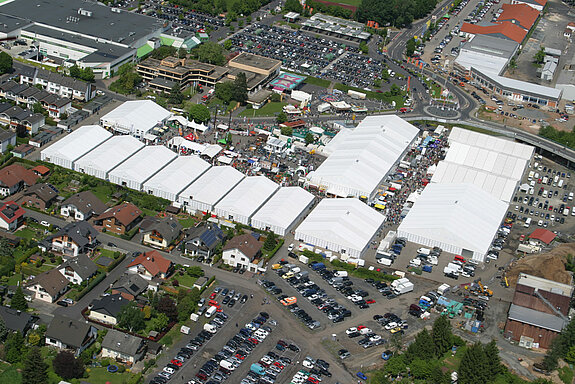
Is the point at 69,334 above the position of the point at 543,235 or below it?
above

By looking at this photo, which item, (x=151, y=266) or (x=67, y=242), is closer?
(x=151, y=266)

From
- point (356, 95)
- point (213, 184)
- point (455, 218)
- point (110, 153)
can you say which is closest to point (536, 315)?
point (455, 218)

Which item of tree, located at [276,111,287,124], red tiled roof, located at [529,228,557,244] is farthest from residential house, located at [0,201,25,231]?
red tiled roof, located at [529,228,557,244]

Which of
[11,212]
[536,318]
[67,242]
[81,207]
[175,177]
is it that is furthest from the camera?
[175,177]

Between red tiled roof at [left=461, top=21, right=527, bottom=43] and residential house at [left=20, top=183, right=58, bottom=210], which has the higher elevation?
residential house at [left=20, top=183, right=58, bottom=210]

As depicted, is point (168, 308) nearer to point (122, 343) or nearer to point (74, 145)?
point (122, 343)

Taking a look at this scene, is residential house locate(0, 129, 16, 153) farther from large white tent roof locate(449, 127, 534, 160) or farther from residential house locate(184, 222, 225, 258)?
large white tent roof locate(449, 127, 534, 160)

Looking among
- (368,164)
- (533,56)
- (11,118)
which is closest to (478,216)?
(368,164)
